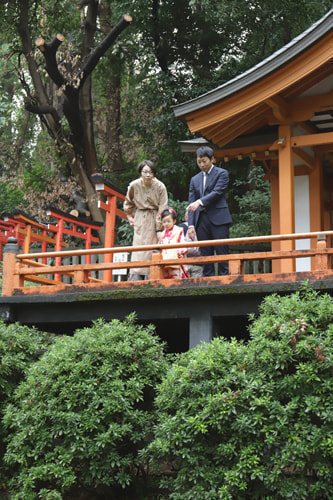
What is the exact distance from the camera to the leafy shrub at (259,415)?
513 cm

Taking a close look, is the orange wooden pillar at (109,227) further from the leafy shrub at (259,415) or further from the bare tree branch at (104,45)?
the bare tree branch at (104,45)

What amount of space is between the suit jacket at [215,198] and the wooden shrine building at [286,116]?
3.53 ft

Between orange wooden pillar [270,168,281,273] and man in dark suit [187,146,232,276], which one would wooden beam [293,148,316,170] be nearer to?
orange wooden pillar [270,168,281,273]

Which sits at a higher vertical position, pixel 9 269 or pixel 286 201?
pixel 286 201

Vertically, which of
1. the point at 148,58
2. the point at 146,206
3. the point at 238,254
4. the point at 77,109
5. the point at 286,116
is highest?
the point at 148,58

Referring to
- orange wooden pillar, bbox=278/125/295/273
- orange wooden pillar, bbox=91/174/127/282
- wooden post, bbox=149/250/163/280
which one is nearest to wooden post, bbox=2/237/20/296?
wooden post, bbox=149/250/163/280

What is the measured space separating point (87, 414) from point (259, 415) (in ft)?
5.49

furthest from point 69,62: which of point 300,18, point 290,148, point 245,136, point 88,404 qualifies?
point 88,404

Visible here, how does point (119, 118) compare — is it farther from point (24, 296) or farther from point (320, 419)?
point (320, 419)

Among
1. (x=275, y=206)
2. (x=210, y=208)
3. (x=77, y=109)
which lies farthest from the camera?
(x=77, y=109)

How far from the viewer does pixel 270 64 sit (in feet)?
27.0

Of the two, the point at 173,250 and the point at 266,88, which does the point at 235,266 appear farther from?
the point at 266,88

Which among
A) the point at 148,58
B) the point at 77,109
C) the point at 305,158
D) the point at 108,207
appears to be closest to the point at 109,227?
the point at 108,207

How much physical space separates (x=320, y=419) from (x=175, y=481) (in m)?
1.33
